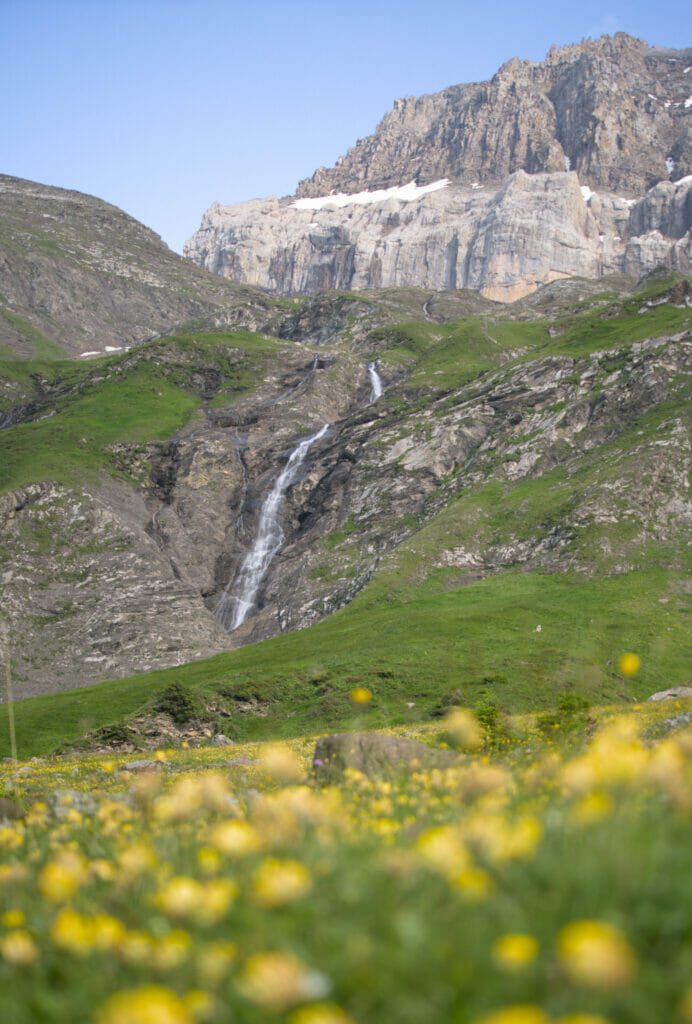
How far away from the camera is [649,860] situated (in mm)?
2992

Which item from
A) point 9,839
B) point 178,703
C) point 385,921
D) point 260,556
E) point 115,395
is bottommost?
point 178,703

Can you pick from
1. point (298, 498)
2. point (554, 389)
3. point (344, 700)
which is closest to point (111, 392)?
point (298, 498)

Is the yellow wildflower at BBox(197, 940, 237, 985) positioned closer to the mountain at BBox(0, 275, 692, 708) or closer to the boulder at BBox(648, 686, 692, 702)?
the boulder at BBox(648, 686, 692, 702)

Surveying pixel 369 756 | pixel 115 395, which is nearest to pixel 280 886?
pixel 369 756

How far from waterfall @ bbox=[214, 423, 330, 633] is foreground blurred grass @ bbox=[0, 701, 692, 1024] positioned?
64.1 m

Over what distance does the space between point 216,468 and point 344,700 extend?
59.9 m

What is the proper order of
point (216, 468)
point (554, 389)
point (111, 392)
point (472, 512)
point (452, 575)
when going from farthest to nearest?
point (111, 392) < point (216, 468) < point (554, 389) < point (472, 512) < point (452, 575)

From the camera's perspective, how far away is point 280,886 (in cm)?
273

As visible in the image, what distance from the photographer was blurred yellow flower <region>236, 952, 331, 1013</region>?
2150mm

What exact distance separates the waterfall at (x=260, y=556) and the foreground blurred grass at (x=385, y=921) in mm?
64074

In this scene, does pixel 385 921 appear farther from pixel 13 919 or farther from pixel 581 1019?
pixel 13 919

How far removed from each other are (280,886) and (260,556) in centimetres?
7502

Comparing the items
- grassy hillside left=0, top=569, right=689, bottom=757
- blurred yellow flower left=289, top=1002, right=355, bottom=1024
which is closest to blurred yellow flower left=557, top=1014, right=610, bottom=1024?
blurred yellow flower left=289, top=1002, right=355, bottom=1024

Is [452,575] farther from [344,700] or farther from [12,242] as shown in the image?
[12,242]
